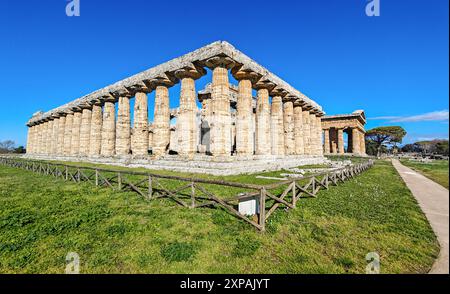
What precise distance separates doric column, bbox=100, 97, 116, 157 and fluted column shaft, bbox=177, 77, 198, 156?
1202 centimetres

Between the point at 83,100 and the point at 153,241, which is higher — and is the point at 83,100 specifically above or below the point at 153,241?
above

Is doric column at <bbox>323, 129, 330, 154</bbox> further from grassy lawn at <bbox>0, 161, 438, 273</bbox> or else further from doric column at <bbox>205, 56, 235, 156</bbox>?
grassy lawn at <bbox>0, 161, 438, 273</bbox>

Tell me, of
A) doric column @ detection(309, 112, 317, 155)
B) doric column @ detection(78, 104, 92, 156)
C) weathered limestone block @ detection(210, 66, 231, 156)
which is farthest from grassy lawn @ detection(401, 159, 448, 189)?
doric column @ detection(78, 104, 92, 156)

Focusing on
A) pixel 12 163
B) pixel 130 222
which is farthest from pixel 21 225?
pixel 12 163

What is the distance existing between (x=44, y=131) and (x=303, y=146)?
A: 45.6 m

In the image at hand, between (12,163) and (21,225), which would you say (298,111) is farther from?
(12,163)

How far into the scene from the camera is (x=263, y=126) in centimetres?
1964

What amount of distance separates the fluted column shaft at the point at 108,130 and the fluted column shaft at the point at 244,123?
1611cm

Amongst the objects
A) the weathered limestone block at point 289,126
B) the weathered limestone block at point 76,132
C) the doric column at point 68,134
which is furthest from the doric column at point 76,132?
the weathered limestone block at point 289,126

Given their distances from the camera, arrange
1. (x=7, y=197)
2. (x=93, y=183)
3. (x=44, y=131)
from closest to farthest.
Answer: (x=7, y=197) < (x=93, y=183) < (x=44, y=131)

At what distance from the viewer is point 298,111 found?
26000 mm

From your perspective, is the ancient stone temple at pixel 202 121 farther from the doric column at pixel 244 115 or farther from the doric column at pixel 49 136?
the doric column at pixel 49 136

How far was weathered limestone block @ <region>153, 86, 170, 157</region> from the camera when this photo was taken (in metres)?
19.4

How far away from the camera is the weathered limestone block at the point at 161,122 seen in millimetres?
19375
